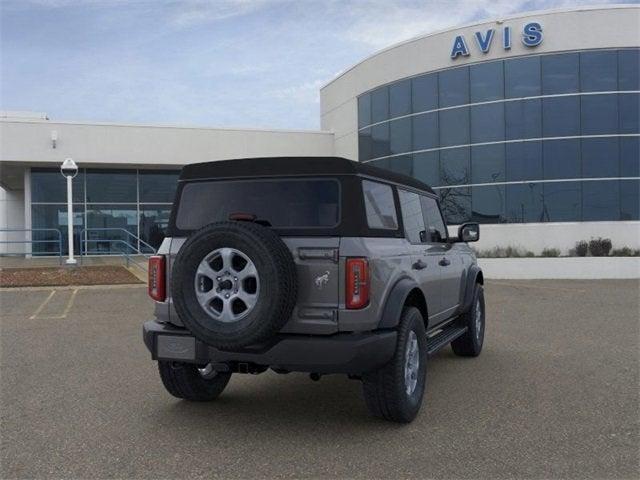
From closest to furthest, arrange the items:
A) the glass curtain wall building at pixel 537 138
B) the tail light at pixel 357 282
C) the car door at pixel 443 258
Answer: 1. the tail light at pixel 357 282
2. the car door at pixel 443 258
3. the glass curtain wall building at pixel 537 138

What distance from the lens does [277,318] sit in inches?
165

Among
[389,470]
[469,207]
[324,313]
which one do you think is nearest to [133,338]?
[324,313]

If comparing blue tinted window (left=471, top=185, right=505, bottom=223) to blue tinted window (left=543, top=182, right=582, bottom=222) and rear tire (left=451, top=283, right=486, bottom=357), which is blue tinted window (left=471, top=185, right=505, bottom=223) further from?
rear tire (left=451, top=283, right=486, bottom=357)

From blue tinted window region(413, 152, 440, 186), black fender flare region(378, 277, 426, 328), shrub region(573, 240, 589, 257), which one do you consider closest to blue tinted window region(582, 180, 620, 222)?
shrub region(573, 240, 589, 257)

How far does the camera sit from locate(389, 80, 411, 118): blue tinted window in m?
24.6

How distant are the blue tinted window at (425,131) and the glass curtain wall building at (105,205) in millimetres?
10323

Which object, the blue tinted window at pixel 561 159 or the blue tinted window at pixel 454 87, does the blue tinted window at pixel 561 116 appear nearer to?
the blue tinted window at pixel 561 159

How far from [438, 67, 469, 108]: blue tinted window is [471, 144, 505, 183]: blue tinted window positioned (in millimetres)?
1977

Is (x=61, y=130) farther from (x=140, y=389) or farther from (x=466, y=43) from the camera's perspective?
(x=140, y=389)

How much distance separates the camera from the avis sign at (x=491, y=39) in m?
21.7

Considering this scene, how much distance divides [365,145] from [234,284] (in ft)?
74.8

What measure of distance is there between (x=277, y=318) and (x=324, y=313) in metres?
0.37

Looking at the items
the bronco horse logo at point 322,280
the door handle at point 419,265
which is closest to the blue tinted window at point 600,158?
the door handle at point 419,265

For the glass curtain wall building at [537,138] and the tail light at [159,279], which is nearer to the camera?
the tail light at [159,279]
